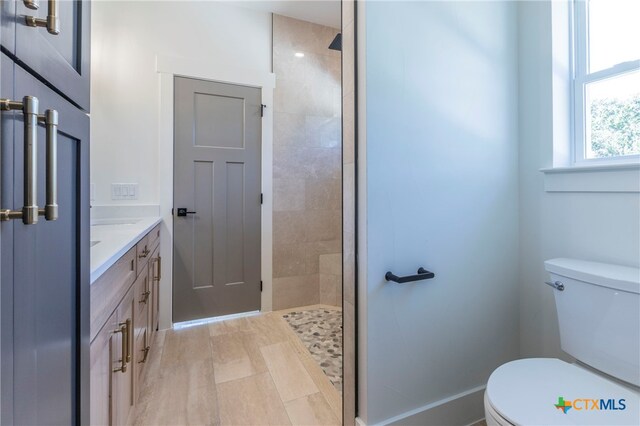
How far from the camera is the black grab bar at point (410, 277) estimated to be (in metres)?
1.14

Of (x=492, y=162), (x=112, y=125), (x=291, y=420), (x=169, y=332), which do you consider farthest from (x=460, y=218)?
(x=112, y=125)

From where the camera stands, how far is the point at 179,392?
157 cm

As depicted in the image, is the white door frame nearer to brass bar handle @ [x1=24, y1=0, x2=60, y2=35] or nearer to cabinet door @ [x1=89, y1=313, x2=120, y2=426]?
cabinet door @ [x1=89, y1=313, x2=120, y2=426]

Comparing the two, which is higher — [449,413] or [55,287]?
[55,287]

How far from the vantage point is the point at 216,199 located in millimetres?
2496

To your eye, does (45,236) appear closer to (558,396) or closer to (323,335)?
(558,396)

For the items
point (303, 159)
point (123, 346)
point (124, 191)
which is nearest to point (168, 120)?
point (124, 191)

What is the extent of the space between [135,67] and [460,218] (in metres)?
2.56

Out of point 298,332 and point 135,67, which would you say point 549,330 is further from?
point 135,67

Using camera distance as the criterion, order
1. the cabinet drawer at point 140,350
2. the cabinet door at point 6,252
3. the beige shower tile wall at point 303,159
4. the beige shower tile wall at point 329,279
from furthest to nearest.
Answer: the beige shower tile wall at point 329,279 < the beige shower tile wall at point 303,159 < the cabinet drawer at point 140,350 < the cabinet door at point 6,252

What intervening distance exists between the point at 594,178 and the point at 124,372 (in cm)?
201

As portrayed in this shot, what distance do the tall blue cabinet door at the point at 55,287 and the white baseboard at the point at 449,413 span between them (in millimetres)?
1053

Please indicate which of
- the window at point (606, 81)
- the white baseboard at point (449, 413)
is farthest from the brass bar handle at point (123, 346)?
the window at point (606, 81)

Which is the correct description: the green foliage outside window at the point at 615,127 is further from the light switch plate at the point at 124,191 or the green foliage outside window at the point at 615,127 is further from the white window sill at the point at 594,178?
the light switch plate at the point at 124,191
